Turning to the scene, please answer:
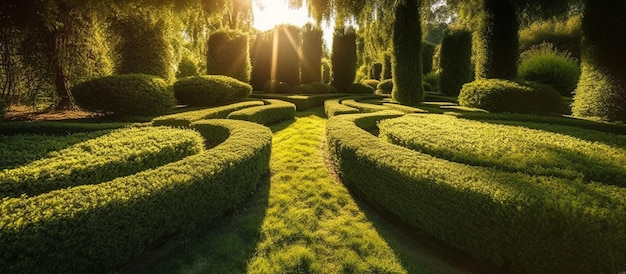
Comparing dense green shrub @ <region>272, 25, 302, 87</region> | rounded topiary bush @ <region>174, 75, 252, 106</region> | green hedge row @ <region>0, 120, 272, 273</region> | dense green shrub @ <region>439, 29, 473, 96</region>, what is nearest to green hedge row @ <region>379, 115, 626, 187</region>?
green hedge row @ <region>0, 120, 272, 273</region>

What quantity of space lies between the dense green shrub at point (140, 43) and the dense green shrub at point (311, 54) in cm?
1205

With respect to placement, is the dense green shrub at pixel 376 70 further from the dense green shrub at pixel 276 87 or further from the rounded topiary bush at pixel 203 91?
the rounded topiary bush at pixel 203 91

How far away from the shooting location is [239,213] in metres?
4.57

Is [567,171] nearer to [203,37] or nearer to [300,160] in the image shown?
[300,160]

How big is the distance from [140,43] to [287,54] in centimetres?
1193

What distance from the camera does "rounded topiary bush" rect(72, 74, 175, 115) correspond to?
877cm

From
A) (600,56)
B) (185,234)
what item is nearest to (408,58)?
(600,56)

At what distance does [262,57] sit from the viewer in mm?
22719

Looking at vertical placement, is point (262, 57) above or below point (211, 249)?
above

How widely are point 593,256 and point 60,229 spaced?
482 centimetres

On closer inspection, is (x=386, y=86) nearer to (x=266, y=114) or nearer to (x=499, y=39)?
(x=499, y=39)

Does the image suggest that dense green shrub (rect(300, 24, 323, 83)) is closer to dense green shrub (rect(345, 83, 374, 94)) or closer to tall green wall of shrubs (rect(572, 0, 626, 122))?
dense green shrub (rect(345, 83, 374, 94))

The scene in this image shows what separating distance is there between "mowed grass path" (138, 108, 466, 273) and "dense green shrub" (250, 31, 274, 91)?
1858cm

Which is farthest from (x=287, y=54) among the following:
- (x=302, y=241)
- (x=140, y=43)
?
(x=302, y=241)
